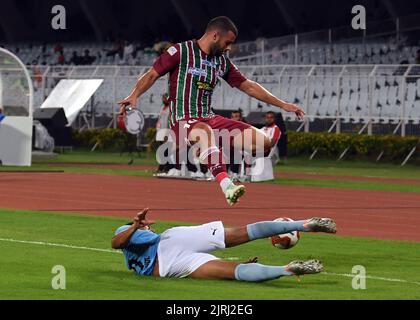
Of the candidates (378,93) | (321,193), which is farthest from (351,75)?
(321,193)

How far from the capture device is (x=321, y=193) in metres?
29.8

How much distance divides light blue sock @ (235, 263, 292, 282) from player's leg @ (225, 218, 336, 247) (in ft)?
2.56

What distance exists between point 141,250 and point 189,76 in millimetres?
3584

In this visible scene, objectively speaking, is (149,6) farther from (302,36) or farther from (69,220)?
(69,220)

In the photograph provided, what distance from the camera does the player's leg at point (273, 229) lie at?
46.5ft

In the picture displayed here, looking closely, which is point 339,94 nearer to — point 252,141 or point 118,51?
point 118,51

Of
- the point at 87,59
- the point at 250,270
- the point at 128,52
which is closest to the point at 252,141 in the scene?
the point at 250,270

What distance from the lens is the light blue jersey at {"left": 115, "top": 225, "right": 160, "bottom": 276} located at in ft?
45.8

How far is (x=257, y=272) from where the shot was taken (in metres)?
13.5

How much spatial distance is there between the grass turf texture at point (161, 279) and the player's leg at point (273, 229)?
53 cm

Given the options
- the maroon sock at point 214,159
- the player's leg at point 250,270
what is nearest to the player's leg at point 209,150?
the maroon sock at point 214,159
